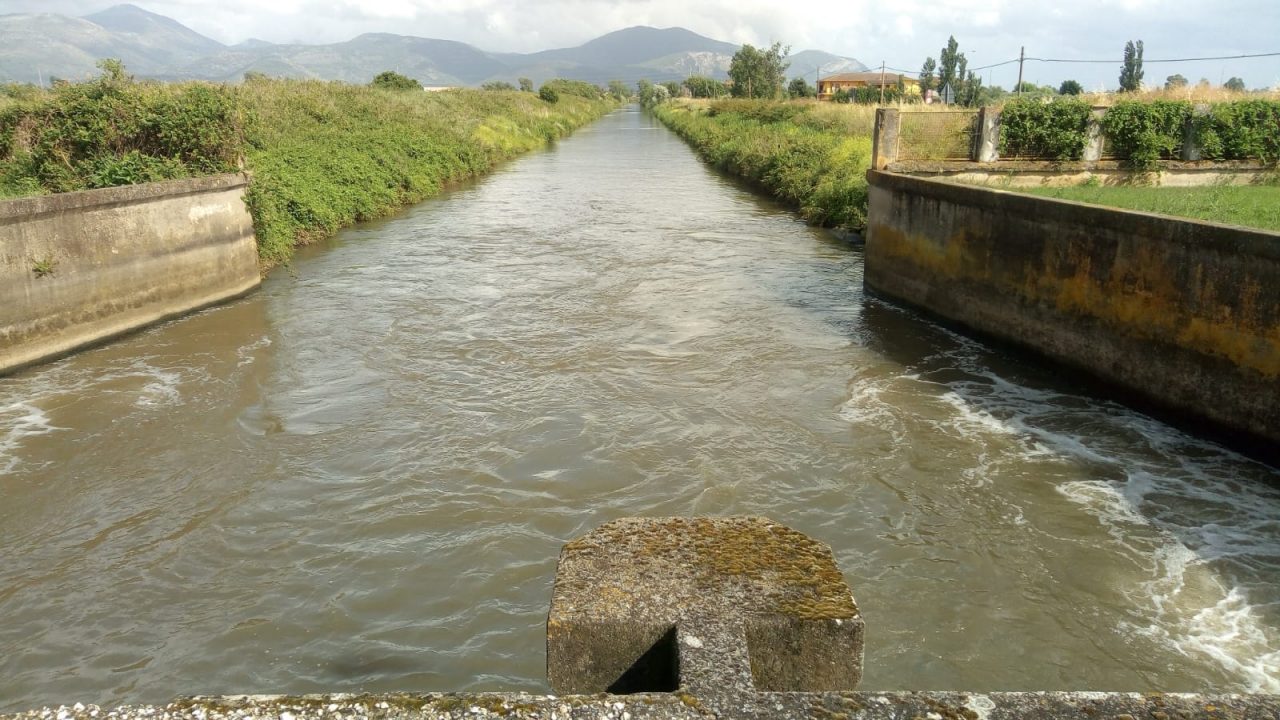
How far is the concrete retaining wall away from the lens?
989 centimetres

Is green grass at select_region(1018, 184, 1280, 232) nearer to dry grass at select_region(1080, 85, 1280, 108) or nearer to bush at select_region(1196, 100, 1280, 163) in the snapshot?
bush at select_region(1196, 100, 1280, 163)

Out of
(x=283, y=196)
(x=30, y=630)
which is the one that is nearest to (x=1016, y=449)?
(x=30, y=630)

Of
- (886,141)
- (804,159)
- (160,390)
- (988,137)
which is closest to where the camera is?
(160,390)

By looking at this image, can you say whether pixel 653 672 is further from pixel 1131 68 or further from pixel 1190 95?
pixel 1131 68

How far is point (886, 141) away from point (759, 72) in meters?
62.1

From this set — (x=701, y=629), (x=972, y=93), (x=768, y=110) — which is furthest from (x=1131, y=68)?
(x=701, y=629)

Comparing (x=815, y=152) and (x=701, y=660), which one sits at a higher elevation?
(x=815, y=152)

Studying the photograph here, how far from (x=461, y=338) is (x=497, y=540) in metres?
5.34

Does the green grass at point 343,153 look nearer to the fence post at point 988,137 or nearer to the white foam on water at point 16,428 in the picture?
the white foam on water at point 16,428

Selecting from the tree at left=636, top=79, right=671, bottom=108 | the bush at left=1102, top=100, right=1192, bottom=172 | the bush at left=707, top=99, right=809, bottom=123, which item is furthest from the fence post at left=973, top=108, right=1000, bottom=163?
the tree at left=636, top=79, right=671, bottom=108

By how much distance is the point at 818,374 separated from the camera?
32.1 feet

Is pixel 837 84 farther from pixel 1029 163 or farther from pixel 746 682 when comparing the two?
pixel 746 682

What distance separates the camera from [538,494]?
6836 millimetres

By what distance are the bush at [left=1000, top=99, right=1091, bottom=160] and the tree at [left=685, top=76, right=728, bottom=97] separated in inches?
3897
